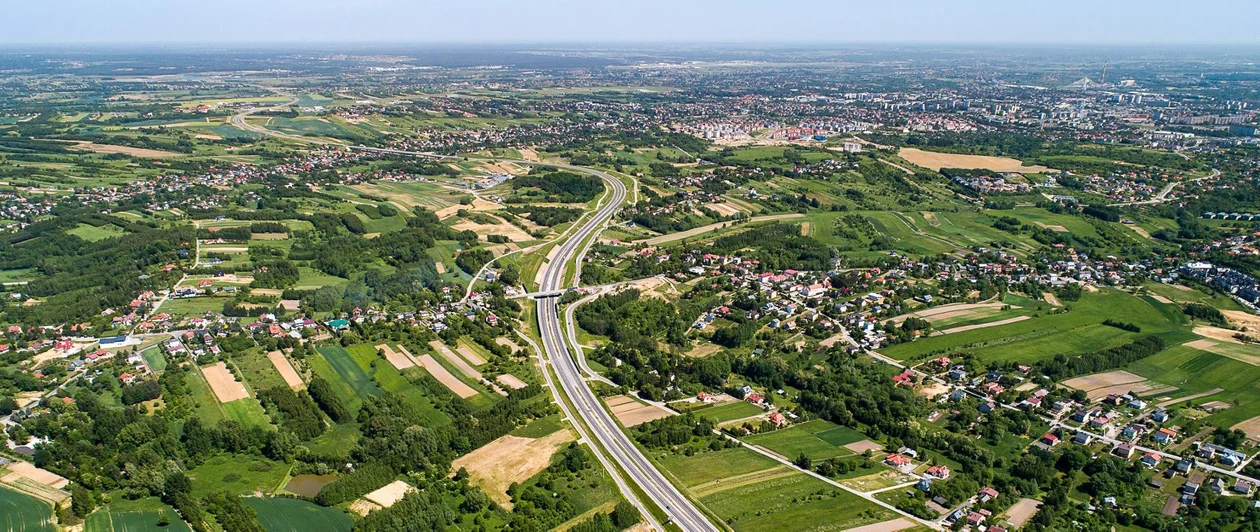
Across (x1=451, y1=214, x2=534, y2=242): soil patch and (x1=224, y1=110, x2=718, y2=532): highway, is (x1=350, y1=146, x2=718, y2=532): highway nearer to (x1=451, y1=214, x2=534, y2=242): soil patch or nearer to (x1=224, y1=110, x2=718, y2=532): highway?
(x1=224, y1=110, x2=718, y2=532): highway

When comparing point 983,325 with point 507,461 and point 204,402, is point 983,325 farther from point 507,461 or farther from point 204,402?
point 204,402

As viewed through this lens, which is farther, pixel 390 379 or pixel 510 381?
pixel 390 379

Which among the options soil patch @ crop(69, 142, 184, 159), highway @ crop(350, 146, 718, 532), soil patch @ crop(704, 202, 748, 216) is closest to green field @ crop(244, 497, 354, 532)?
highway @ crop(350, 146, 718, 532)

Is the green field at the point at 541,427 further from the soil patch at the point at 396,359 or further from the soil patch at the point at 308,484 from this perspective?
the soil patch at the point at 396,359

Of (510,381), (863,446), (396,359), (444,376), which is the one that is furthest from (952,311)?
(396,359)

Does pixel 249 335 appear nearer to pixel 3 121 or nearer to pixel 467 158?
pixel 467 158

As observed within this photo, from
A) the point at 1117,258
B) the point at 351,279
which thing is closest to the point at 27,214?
the point at 351,279
